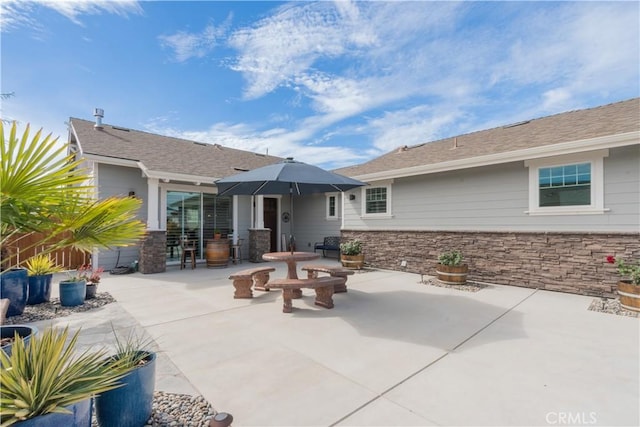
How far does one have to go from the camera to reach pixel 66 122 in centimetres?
1033

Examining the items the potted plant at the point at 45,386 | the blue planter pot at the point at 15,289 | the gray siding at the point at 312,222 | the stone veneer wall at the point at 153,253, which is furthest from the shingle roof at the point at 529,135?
the blue planter pot at the point at 15,289


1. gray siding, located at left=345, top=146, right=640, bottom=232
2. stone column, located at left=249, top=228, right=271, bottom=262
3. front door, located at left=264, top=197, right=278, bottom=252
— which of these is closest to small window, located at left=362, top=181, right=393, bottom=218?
gray siding, located at left=345, top=146, right=640, bottom=232

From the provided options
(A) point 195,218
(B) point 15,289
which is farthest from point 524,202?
(B) point 15,289

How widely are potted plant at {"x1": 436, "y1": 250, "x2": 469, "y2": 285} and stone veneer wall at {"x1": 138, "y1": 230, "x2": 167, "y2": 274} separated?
753cm

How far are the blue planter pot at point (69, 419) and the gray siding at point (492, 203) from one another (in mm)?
7786

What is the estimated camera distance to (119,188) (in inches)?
340

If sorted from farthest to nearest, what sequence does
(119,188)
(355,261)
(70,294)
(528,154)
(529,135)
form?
(355,261) → (119,188) → (529,135) → (528,154) → (70,294)

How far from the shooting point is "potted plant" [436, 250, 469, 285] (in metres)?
6.54

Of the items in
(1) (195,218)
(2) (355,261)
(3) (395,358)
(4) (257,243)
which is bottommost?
(3) (395,358)

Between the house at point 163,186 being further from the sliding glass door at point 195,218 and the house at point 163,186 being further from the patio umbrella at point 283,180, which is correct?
the patio umbrella at point 283,180

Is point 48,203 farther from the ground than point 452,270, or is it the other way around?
point 48,203

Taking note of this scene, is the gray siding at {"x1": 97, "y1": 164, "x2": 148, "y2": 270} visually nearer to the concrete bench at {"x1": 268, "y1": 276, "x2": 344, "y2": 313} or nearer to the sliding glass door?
the sliding glass door

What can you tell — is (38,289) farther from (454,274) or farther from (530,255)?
(530,255)

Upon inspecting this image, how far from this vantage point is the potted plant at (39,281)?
500 centimetres
